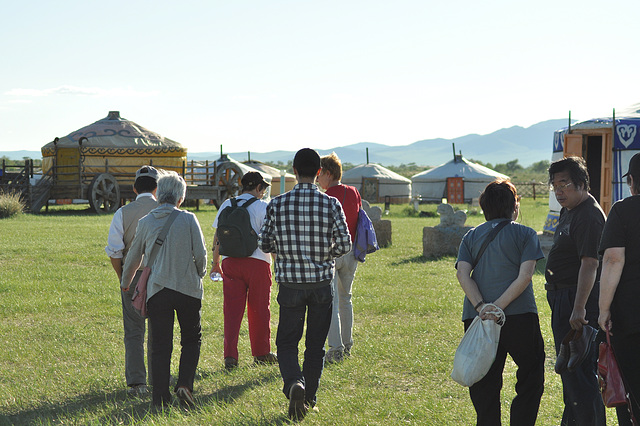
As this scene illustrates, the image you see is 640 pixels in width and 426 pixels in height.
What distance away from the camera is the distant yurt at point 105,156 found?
23609mm

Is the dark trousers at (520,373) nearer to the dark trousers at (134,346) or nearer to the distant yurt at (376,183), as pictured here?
the dark trousers at (134,346)

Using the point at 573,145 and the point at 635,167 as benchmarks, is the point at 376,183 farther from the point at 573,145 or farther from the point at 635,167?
the point at 635,167

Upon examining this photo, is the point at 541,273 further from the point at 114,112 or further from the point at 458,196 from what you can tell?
the point at 458,196

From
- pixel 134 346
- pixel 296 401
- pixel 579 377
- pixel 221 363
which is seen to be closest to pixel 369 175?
pixel 221 363

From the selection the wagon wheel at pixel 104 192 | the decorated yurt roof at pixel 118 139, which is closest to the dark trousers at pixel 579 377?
the wagon wheel at pixel 104 192

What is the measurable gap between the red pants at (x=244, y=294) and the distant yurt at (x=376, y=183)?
32161mm

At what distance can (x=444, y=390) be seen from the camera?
183 inches

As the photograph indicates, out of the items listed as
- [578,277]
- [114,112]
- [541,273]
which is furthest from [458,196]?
[578,277]

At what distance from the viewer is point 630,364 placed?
10.5 ft

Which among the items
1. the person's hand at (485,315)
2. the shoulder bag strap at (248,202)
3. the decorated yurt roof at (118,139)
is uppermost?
the decorated yurt roof at (118,139)

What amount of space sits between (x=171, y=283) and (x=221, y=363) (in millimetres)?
1582

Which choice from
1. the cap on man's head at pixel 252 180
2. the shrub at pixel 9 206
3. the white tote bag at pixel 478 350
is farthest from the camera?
the shrub at pixel 9 206

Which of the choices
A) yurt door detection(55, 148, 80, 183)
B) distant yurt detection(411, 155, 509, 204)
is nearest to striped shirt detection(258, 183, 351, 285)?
yurt door detection(55, 148, 80, 183)

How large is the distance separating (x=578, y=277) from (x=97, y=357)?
4.00m
